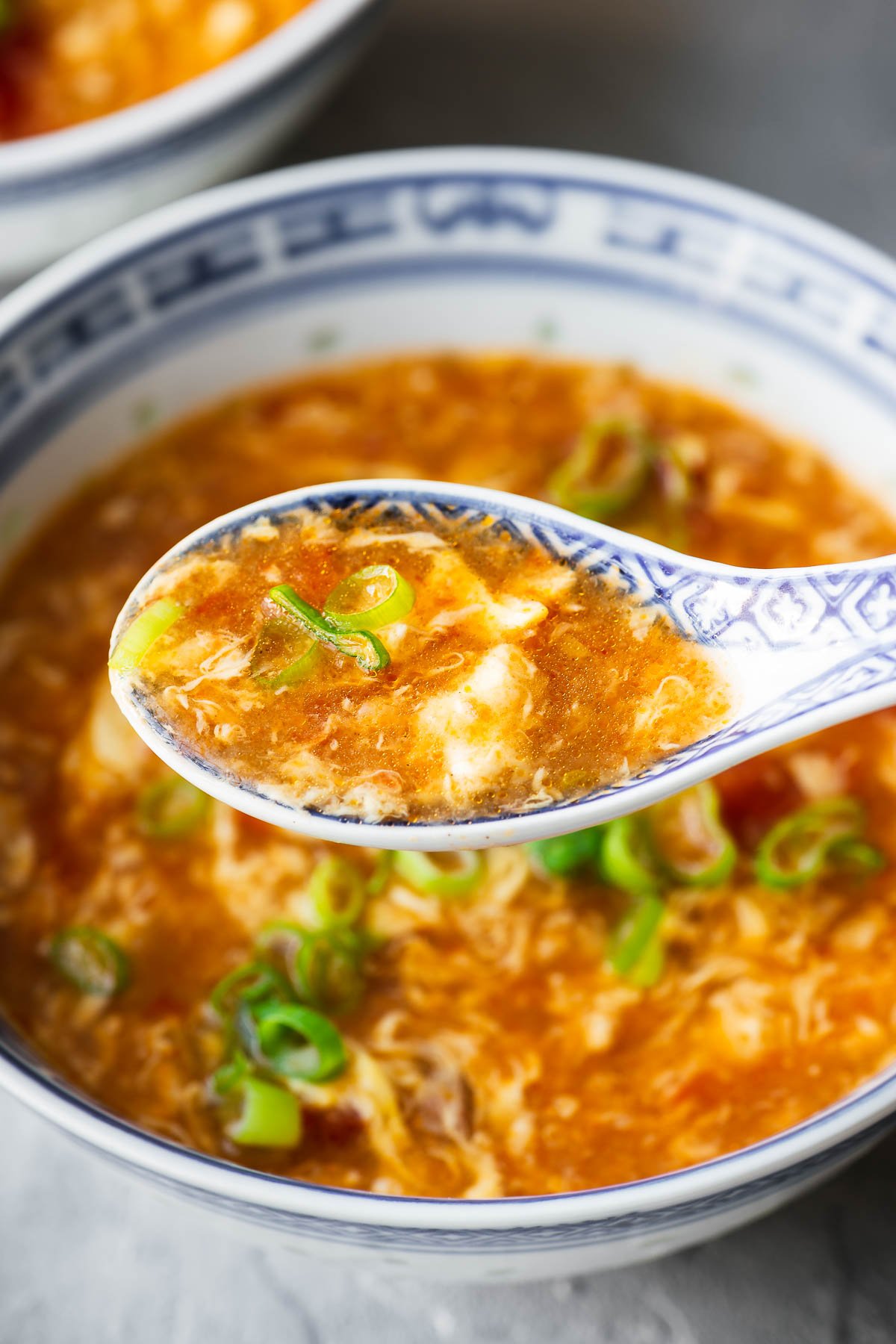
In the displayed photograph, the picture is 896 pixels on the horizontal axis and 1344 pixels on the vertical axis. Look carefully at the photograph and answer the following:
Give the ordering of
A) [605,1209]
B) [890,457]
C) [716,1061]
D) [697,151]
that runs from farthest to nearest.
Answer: [697,151]
[890,457]
[716,1061]
[605,1209]

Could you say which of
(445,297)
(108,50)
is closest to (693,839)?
(445,297)

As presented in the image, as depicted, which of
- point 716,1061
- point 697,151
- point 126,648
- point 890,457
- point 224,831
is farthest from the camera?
point 697,151

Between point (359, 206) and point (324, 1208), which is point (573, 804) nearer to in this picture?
point (324, 1208)

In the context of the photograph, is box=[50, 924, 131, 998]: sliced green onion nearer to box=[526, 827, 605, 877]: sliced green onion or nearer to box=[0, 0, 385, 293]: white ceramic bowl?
box=[526, 827, 605, 877]: sliced green onion

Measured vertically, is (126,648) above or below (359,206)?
below

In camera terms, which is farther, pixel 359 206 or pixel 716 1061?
pixel 359 206

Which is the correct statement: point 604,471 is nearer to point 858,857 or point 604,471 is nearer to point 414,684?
point 858,857

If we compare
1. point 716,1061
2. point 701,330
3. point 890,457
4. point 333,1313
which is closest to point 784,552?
point 890,457
